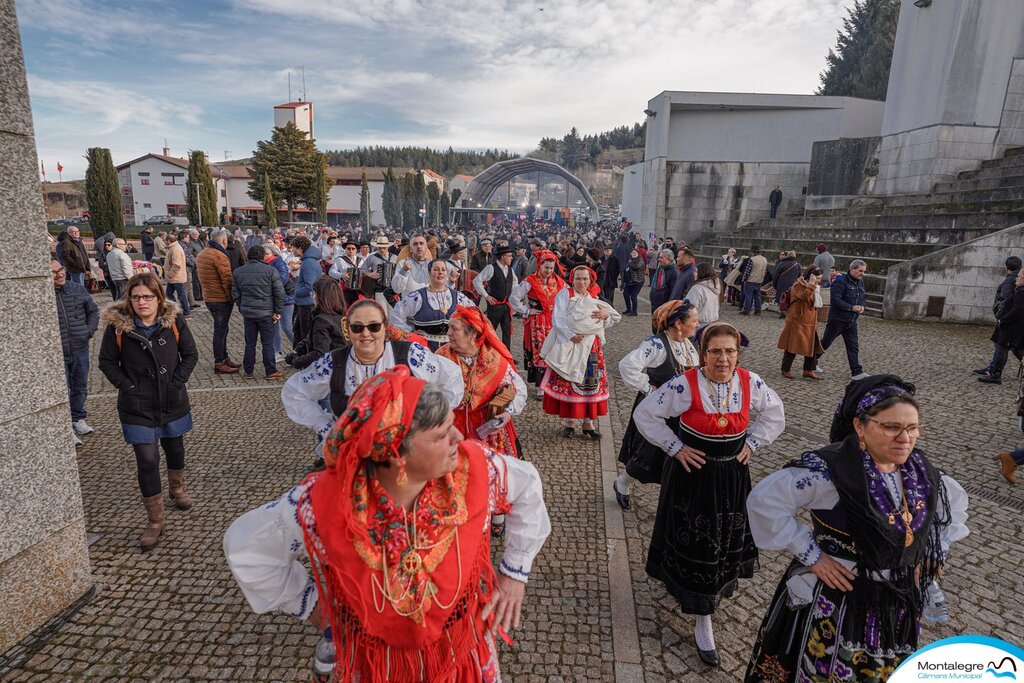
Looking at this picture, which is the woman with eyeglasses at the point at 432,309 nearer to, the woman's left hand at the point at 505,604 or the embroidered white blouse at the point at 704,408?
the embroidered white blouse at the point at 704,408

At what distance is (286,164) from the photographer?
5453cm

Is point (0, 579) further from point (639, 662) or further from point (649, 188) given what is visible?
point (649, 188)

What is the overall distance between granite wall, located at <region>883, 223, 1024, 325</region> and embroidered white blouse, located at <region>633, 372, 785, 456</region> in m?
13.7

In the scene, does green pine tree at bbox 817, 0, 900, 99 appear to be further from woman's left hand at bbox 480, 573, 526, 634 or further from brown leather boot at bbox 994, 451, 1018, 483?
woman's left hand at bbox 480, 573, 526, 634

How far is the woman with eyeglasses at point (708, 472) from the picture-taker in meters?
3.43

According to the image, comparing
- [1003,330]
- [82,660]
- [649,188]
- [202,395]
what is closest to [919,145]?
[649,188]

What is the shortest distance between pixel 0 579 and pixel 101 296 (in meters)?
16.0

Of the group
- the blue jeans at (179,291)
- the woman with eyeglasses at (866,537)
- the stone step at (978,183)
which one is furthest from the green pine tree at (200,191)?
the woman with eyeglasses at (866,537)

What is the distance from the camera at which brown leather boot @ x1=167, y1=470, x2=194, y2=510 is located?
16.0 feet

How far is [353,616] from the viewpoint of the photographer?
6.49 ft

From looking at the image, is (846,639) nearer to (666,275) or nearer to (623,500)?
(623,500)

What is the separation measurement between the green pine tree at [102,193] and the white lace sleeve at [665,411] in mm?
33890

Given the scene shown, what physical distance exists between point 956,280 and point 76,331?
1764 centimetres

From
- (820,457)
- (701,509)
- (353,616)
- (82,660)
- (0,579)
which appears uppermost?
(820,457)
